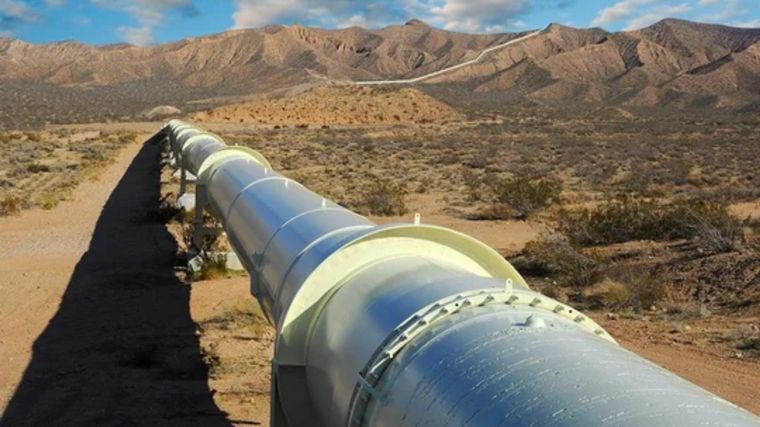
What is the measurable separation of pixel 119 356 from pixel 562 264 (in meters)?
7.56

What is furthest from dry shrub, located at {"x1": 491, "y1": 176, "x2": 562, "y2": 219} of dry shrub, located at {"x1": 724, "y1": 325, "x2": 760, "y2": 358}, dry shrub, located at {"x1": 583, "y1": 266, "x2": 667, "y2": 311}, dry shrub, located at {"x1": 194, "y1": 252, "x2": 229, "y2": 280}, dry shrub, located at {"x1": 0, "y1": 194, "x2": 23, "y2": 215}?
dry shrub, located at {"x1": 0, "y1": 194, "x2": 23, "y2": 215}

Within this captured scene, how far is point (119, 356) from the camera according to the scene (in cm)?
933

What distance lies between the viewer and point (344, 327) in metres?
3.55

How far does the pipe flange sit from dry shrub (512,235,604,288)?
395 inches

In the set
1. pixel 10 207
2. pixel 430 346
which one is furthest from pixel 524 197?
pixel 430 346

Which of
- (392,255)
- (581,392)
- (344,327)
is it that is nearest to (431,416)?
(581,392)

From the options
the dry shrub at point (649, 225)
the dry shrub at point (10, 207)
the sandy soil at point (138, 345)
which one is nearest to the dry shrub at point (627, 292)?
the sandy soil at point (138, 345)

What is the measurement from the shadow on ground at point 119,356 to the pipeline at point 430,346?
2.88 metres

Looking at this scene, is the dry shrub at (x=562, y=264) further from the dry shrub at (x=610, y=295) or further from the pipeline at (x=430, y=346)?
the pipeline at (x=430, y=346)

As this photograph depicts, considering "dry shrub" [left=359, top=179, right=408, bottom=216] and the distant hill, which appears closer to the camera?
"dry shrub" [left=359, top=179, right=408, bottom=216]

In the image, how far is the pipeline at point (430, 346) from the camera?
2252 millimetres

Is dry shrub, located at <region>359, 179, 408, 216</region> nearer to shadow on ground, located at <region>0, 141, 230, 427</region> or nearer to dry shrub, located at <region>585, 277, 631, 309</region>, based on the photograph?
shadow on ground, located at <region>0, 141, 230, 427</region>

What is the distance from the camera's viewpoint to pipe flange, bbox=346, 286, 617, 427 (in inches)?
115

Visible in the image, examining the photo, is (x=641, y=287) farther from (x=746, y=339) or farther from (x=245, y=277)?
(x=245, y=277)
